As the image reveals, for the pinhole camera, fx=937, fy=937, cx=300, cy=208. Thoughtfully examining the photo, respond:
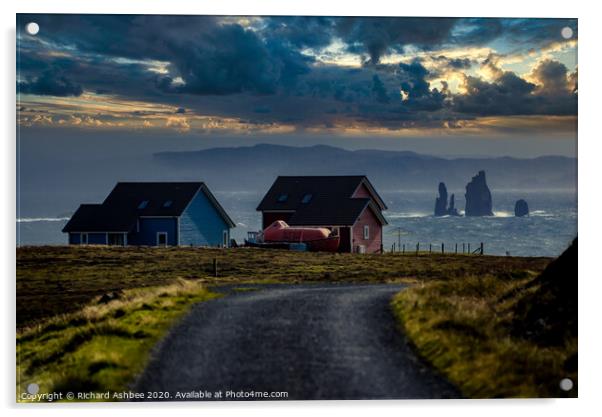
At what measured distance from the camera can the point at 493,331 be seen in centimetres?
1731

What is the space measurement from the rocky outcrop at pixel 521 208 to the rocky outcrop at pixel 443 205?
56.6 inches

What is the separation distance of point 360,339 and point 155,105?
6963mm

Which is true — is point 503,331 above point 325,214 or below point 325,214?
below

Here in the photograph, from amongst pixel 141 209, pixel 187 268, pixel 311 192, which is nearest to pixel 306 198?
pixel 311 192

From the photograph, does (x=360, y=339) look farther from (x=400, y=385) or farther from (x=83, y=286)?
(x=83, y=286)

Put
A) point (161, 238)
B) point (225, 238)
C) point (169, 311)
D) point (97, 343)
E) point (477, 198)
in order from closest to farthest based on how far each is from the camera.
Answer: point (97, 343) < point (169, 311) < point (477, 198) < point (161, 238) < point (225, 238)

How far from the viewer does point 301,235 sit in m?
42.6

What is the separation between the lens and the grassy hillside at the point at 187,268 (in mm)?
19906

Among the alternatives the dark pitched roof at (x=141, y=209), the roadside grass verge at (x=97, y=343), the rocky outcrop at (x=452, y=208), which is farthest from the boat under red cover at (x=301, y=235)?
the roadside grass verge at (x=97, y=343)

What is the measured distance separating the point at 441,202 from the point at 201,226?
789 inches

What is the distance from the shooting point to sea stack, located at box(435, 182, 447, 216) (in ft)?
71.3

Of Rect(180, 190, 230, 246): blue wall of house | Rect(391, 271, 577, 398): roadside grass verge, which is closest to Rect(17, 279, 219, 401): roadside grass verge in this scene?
Rect(391, 271, 577, 398): roadside grass verge

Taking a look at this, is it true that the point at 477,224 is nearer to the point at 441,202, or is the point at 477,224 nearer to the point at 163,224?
the point at 441,202

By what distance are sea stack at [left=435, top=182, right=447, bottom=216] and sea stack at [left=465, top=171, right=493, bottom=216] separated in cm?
54
